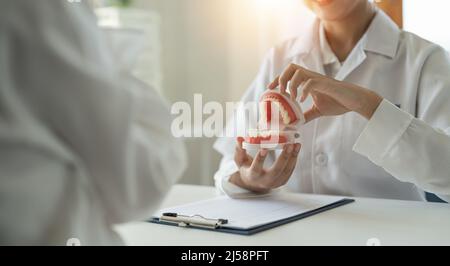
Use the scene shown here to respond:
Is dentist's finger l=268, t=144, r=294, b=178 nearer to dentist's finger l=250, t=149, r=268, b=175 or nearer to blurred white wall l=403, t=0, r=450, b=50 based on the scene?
dentist's finger l=250, t=149, r=268, b=175

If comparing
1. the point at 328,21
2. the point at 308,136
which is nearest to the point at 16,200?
the point at 308,136

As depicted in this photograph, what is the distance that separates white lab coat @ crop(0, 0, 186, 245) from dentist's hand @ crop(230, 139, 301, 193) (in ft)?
1.55

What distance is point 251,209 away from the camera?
768 mm

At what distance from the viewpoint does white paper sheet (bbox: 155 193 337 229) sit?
69cm

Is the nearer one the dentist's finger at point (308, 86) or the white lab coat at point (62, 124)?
the white lab coat at point (62, 124)

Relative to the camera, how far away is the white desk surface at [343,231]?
0.59 metres

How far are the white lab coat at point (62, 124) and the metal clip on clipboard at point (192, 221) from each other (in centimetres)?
28

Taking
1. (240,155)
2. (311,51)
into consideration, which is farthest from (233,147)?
(311,51)

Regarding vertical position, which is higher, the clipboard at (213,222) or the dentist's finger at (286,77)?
the dentist's finger at (286,77)

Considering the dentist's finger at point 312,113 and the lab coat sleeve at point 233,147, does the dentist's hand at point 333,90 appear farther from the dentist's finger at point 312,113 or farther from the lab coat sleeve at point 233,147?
the lab coat sleeve at point 233,147

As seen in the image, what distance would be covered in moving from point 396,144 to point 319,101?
141mm

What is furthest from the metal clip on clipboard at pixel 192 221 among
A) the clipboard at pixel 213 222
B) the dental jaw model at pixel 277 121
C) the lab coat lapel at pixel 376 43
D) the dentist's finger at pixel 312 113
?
the lab coat lapel at pixel 376 43

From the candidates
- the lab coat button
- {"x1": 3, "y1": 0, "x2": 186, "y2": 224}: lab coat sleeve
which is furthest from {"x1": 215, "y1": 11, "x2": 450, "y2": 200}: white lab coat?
{"x1": 3, "y1": 0, "x2": 186, "y2": 224}: lab coat sleeve

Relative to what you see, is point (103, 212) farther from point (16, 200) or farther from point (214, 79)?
point (214, 79)
